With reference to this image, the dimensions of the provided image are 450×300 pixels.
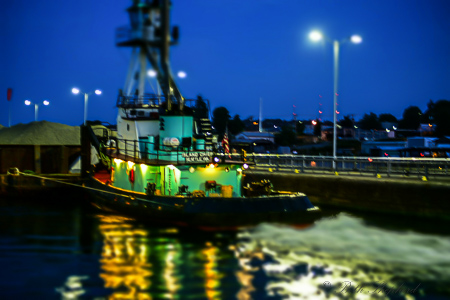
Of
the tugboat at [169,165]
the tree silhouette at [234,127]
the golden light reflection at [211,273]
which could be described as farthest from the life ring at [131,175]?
the tree silhouette at [234,127]

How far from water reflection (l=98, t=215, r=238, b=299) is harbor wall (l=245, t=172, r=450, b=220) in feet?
26.7

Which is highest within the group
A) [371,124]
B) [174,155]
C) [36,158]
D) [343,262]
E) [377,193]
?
[371,124]

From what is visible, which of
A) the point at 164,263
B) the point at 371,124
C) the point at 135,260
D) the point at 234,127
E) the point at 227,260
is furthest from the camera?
the point at 371,124

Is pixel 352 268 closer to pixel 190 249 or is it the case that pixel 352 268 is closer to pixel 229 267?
pixel 229 267

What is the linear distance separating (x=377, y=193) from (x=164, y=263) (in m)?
11.7

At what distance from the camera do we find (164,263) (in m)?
14.8

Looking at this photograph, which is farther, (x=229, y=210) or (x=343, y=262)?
(x=229, y=210)

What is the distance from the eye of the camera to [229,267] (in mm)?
14500

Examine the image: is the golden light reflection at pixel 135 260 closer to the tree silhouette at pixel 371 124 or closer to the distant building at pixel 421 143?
the distant building at pixel 421 143

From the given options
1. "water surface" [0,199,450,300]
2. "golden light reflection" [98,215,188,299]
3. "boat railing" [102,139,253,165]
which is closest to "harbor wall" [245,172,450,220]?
"water surface" [0,199,450,300]

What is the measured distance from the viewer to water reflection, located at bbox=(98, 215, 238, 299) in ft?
40.7

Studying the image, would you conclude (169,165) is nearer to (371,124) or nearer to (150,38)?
(150,38)

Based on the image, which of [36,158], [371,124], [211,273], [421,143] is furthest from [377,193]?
[371,124]

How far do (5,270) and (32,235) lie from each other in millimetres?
5138
